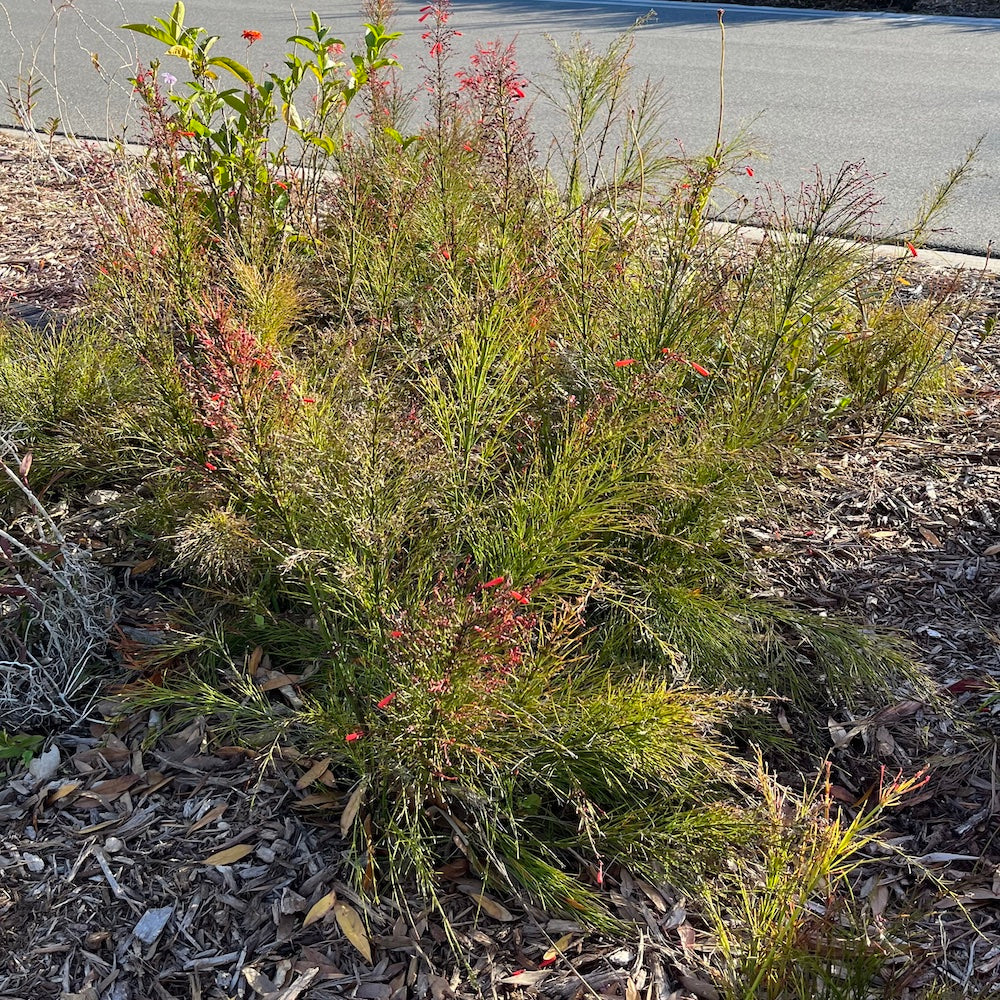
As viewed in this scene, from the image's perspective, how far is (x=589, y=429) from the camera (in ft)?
7.11

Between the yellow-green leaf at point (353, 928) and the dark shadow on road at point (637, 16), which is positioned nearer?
the yellow-green leaf at point (353, 928)

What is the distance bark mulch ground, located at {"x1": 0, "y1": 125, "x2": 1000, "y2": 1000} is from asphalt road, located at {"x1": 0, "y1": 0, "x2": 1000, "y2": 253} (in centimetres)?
274

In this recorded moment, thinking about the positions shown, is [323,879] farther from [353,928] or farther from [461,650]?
[461,650]

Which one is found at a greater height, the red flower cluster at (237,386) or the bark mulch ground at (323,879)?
the red flower cluster at (237,386)

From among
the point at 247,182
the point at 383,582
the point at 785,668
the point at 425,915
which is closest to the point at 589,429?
the point at 383,582

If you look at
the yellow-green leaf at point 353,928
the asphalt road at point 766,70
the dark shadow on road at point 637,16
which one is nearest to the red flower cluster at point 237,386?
the yellow-green leaf at point 353,928

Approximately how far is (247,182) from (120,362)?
2.74 feet

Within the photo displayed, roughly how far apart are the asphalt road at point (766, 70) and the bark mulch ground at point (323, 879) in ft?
9.00

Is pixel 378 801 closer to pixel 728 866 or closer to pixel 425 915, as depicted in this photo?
pixel 425 915

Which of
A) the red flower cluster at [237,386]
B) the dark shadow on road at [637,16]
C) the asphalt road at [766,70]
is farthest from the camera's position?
the dark shadow on road at [637,16]

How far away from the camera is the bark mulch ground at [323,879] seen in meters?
1.77

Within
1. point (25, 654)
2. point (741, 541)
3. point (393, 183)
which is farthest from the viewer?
point (393, 183)

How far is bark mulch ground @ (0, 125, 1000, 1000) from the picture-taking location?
177 centimetres

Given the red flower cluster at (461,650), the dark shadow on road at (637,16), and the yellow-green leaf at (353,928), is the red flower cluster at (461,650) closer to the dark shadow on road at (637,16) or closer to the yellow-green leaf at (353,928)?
the yellow-green leaf at (353,928)
